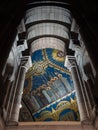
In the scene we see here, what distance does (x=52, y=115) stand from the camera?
17.9 meters

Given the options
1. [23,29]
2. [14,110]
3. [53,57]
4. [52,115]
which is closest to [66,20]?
[23,29]

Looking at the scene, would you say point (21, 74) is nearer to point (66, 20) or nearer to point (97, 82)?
point (66, 20)

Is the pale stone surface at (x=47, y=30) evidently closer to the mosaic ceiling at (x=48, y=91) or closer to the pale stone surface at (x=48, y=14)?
the pale stone surface at (x=48, y=14)

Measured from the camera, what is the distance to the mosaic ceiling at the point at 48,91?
17.3 meters

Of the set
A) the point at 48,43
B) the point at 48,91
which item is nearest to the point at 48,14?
the point at 48,43

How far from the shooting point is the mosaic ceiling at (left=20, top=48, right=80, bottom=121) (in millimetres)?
17297

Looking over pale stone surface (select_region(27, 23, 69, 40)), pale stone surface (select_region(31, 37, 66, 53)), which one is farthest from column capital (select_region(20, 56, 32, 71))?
pale stone surface (select_region(27, 23, 69, 40))

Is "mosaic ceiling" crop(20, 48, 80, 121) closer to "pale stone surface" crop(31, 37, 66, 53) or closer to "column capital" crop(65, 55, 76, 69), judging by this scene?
"pale stone surface" crop(31, 37, 66, 53)

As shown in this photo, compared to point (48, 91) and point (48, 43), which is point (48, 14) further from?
point (48, 91)

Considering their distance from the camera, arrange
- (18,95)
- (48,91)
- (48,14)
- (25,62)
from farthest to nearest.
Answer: (48,91) < (48,14) < (25,62) < (18,95)

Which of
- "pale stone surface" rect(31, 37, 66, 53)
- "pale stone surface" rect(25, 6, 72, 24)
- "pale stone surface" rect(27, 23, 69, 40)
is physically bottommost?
"pale stone surface" rect(31, 37, 66, 53)

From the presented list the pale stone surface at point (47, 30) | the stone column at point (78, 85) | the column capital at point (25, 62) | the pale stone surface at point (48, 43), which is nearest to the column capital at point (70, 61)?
the stone column at point (78, 85)

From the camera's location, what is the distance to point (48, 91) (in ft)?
60.2

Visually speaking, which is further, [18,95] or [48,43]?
[48,43]
